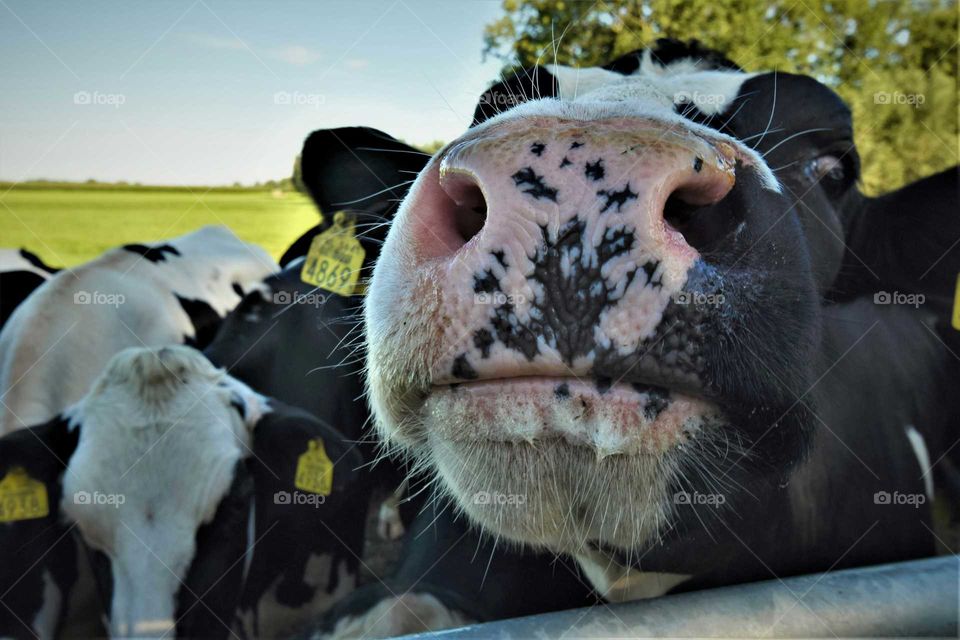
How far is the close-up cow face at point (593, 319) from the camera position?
1245mm

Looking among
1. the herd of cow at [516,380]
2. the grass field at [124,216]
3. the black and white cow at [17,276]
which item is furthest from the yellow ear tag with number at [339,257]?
the black and white cow at [17,276]

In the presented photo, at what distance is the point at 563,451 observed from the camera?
1353 mm

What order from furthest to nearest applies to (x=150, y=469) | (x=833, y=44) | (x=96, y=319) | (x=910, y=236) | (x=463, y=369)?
1. (x=96, y=319)
2. (x=833, y=44)
3. (x=150, y=469)
4. (x=910, y=236)
5. (x=463, y=369)

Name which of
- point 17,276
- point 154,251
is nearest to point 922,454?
point 154,251

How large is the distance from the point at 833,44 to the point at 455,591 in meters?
2.47

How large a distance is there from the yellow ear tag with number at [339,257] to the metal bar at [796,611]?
5.40ft

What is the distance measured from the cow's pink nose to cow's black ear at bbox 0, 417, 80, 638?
196cm

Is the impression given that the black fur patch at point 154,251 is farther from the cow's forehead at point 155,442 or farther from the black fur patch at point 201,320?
the cow's forehead at point 155,442

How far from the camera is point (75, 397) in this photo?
3488 mm

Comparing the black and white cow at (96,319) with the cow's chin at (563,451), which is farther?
the black and white cow at (96,319)

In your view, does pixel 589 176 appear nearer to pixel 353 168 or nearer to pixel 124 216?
pixel 353 168

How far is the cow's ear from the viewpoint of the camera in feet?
8.35

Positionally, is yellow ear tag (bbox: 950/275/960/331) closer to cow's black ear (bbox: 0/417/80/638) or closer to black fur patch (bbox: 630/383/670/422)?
black fur patch (bbox: 630/383/670/422)

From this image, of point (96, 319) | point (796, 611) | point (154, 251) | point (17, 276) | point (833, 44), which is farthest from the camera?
point (154, 251)
